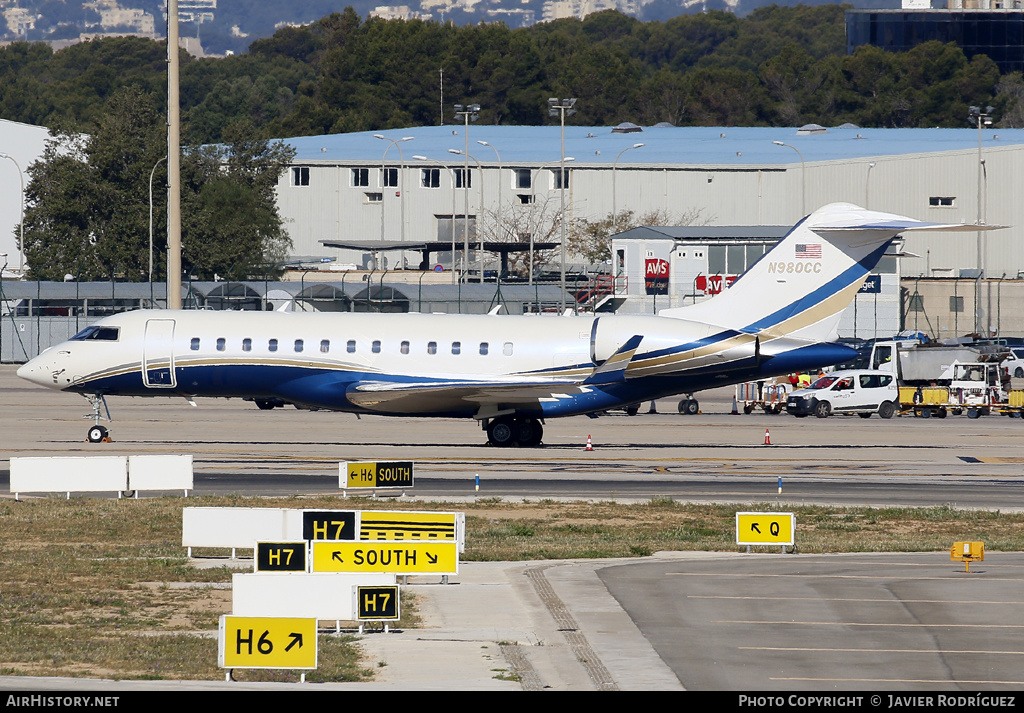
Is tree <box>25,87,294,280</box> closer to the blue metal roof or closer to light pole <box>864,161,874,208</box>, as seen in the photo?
the blue metal roof

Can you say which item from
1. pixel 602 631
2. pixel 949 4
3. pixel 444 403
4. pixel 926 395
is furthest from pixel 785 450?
pixel 949 4

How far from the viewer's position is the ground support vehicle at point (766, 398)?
57.3 m

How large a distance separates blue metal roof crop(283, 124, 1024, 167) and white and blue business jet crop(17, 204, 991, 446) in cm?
7472

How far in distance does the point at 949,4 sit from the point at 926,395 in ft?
492

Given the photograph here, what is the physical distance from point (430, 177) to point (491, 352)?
82838 millimetres

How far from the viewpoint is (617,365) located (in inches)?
1459

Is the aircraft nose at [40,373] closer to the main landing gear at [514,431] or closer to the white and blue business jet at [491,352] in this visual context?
the white and blue business jet at [491,352]

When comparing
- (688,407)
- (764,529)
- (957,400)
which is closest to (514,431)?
(764,529)

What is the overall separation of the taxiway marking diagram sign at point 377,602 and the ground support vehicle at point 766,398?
139 ft

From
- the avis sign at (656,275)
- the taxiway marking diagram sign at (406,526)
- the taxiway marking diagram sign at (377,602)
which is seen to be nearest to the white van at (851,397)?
the avis sign at (656,275)

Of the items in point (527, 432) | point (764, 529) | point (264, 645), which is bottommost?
point (527, 432)

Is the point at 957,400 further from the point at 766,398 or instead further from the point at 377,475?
the point at 377,475

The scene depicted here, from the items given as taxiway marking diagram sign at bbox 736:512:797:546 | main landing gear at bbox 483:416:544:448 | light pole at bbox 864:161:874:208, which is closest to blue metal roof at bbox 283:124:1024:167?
light pole at bbox 864:161:874:208
